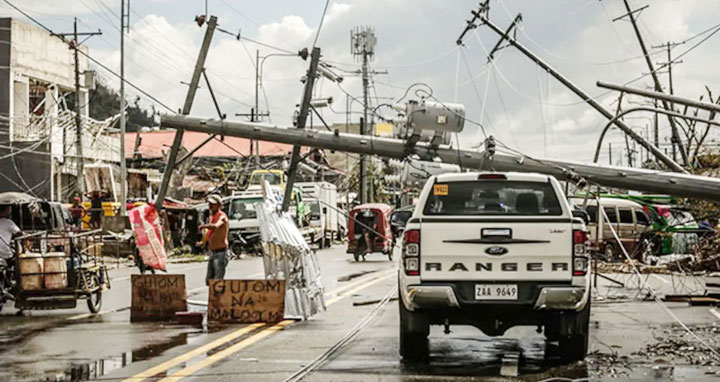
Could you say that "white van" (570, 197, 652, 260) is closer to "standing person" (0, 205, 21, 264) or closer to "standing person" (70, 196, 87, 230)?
"standing person" (70, 196, 87, 230)

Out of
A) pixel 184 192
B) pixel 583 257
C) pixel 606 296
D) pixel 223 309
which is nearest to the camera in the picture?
pixel 583 257

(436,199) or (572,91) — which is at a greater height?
(572,91)

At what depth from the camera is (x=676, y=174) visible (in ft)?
70.8

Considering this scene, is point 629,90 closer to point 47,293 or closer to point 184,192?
point 47,293

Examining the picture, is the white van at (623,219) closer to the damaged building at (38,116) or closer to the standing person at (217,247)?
the standing person at (217,247)

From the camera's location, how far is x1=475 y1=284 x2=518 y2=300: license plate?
10.8 m

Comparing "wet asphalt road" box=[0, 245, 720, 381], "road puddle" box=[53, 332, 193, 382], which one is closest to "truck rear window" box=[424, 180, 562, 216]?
"wet asphalt road" box=[0, 245, 720, 381]

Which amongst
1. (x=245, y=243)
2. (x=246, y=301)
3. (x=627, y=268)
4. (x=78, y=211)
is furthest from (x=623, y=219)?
(x=246, y=301)

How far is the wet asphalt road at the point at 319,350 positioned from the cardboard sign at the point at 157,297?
1.34 feet

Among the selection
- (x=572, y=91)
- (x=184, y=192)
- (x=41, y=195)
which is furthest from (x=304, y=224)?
(x=572, y=91)

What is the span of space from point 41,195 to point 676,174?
34688mm

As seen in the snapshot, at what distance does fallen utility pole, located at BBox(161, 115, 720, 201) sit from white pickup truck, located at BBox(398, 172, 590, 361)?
9.76 metres

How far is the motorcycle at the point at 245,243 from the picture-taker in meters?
41.8

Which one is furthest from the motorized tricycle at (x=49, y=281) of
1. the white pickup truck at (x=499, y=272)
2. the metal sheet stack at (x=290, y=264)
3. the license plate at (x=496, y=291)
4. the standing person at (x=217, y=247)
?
the license plate at (x=496, y=291)
